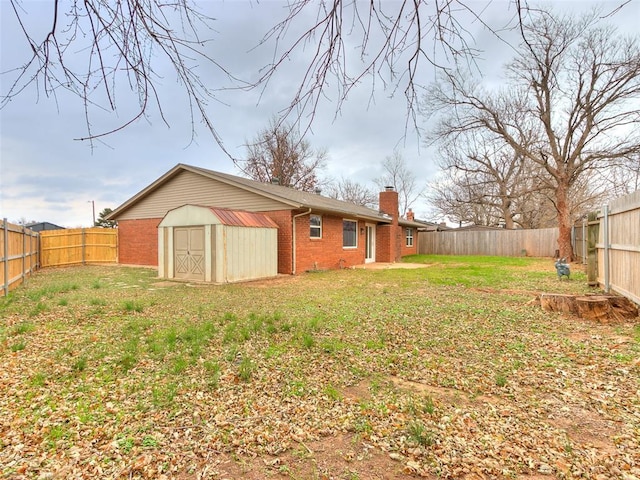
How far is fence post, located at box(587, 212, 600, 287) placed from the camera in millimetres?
7762

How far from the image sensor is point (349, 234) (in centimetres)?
1560

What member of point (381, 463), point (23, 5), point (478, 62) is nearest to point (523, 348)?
point (381, 463)

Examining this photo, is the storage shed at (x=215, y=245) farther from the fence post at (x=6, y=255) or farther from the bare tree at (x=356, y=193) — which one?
the bare tree at (x=356, y=193)

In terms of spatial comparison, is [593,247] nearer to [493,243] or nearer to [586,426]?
[586,426]

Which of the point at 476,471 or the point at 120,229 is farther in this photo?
the point at 120,229

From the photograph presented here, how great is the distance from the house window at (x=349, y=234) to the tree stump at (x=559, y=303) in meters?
9.69

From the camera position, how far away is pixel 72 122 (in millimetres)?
2209

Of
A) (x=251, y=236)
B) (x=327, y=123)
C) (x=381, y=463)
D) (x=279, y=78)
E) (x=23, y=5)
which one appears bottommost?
(x=381, y=463)

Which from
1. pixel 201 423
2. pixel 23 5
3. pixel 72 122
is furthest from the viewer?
pixel 201 423

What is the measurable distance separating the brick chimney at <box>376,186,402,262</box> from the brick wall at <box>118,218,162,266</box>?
37.5 feet

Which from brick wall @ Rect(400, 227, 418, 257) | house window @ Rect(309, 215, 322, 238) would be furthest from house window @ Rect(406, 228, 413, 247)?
house window @ Rect(309, 215, 322, 238)

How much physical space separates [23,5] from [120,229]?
672 inches

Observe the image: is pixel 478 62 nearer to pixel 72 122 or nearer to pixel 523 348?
pixel 72 122

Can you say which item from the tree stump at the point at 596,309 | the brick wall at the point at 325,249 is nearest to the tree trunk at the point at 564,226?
the brick wall at the point at 325,249
